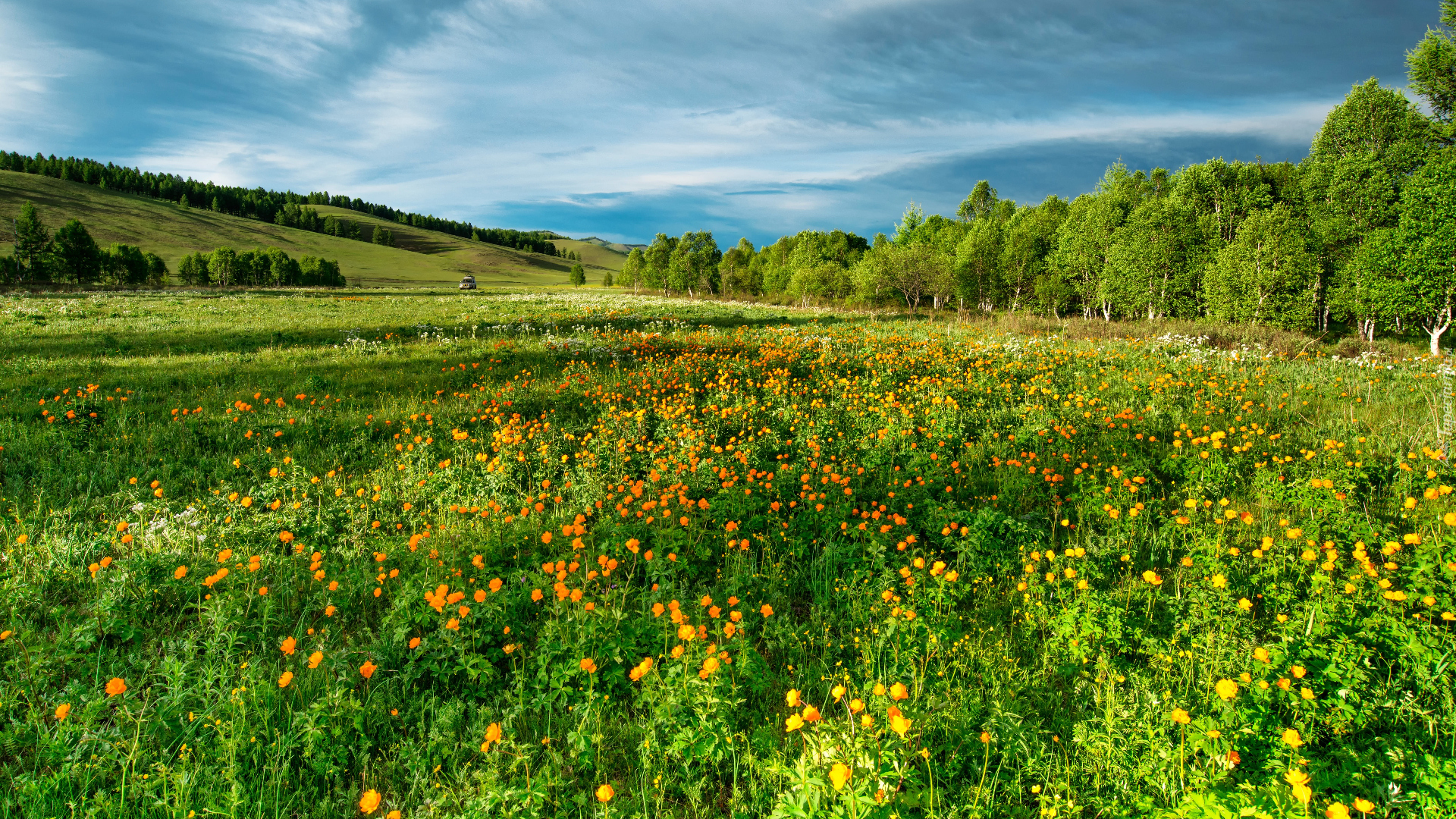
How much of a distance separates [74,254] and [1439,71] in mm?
112452

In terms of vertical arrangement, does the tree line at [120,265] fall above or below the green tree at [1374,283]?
above

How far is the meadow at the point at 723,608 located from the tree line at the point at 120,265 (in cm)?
7034

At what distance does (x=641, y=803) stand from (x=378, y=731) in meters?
1.61

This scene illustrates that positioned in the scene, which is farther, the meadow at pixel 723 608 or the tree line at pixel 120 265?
the tree line at pixel 120 265

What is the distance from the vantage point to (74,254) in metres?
63.8

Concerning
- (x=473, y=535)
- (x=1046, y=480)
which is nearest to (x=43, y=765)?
(x=473, y=535)

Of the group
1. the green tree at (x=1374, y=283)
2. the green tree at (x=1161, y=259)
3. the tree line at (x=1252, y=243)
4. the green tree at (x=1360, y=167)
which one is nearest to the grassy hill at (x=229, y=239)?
the tree line at (x=1252, y=243)

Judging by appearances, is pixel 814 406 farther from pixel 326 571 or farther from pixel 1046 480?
pixel 326 571

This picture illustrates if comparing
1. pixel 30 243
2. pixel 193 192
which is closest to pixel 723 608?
pixel 30 243

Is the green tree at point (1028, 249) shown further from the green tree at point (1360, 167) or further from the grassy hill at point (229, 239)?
the grassy hill at point (229, 239)

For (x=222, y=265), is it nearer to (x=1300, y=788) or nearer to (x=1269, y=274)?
(x=1300, y=788)

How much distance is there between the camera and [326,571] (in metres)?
4.61

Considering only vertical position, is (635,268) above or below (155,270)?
above

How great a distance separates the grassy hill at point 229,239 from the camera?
95375mm
